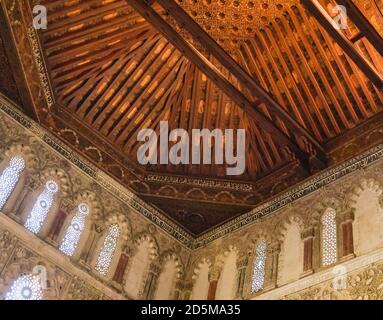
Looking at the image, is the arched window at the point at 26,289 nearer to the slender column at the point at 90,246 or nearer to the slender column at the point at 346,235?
the slender column at the point at 90,246

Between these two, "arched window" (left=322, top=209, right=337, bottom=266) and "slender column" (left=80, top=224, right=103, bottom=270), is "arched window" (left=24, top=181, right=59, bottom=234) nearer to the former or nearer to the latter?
"slender column" (left=80, top=224, right=103, bottom=270)

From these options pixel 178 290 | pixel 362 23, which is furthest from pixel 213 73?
pixel 178 290

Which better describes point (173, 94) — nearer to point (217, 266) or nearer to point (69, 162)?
point (69, 162)

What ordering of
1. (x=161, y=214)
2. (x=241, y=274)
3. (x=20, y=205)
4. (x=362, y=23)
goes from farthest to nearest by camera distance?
(x=161, y=214) < (x=241, y=274) < (x=20, y=205) < (x=362, y=23)

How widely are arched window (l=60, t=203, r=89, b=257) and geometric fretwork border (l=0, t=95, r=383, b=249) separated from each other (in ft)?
2.42

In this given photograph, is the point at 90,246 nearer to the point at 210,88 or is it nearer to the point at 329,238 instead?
the point at 210,88

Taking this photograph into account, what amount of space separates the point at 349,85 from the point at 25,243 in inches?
250

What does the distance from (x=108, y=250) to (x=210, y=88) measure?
382 centimetres

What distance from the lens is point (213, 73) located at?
36.4ft

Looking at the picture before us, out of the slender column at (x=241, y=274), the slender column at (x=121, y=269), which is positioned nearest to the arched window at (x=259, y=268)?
the slender column at (x=241, y=274)

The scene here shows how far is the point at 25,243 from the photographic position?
34.2ft

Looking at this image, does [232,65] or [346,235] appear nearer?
[346,235]

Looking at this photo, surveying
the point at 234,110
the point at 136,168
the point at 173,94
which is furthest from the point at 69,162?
the point at 234,110
